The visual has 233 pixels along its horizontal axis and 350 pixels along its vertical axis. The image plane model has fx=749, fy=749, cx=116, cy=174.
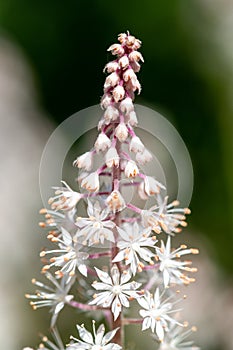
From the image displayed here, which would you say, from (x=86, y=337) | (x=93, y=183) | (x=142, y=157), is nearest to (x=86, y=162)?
(x=93, y=183)

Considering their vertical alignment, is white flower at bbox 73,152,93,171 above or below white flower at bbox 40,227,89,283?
above

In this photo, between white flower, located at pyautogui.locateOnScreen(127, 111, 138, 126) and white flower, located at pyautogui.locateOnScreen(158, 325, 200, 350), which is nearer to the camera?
white flower, located at pyautogui.locateOnScreen(127, 111, 138, 126)

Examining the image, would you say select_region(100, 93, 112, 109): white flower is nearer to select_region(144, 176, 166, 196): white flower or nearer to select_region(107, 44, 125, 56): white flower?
select_region(107, 44, 125, 56): white flower

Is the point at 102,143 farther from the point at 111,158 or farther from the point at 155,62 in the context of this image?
the point at 155,62

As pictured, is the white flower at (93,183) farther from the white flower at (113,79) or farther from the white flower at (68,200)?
the white flower at (113,79)

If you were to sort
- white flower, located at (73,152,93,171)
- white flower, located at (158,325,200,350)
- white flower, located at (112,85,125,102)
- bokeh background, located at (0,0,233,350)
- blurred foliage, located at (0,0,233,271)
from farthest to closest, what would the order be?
blurred foliage, located at (0,0,233,271)
bokeh background, located at (0,0,233,350)
white flower, located at (158,325,200,350)
white flower, located at (73,152,93,171)
white flower, located at (112,85,125,102)

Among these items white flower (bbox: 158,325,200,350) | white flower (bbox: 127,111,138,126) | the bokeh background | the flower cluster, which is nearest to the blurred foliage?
the bokeh background
